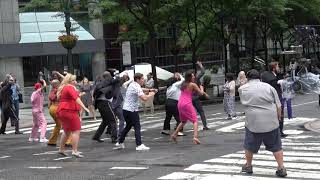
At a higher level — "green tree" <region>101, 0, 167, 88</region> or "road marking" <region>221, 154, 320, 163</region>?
"green tree" <region>101, 0, 167, 88</region>

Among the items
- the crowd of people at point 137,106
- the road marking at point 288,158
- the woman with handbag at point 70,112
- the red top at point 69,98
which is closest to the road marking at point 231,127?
the crowd of people at point 137,106

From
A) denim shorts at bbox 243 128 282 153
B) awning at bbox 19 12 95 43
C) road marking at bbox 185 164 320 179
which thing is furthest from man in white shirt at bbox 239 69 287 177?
awning at bbox 19 12 95 43

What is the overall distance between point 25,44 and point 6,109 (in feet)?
77.7

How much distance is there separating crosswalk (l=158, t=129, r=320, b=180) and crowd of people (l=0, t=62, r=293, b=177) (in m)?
0.30

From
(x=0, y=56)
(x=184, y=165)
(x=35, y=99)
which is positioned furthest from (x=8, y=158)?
(x=0, y=56)

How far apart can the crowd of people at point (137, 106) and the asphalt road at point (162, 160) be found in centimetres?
37

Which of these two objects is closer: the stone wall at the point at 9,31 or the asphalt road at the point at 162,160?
the asphalt road at the point at 162,160

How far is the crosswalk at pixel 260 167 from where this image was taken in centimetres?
889

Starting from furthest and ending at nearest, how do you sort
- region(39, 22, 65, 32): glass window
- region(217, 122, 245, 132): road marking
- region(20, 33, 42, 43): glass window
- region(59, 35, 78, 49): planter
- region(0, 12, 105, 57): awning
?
region(39, 22, 65, 32): glass window, region(20, 33, 42, 43): glass window, region(0, 12, 105, 57): awning, region(59, 35, 78, 49): planter, region(217, 122, 245, 132): road marking

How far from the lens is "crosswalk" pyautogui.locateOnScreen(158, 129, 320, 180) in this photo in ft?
29.2

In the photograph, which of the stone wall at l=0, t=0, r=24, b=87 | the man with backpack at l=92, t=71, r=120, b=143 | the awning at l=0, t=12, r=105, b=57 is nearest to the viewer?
the man with backpack at l=92, t=71, r=120, b=143

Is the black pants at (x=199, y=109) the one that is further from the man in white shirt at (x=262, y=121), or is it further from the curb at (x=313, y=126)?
the man in white shirt at (x=262, y=121)

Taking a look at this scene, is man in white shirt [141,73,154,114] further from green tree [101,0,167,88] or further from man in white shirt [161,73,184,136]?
man in white shirt [161,73,184,136]

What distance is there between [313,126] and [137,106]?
6.13 metres
